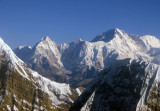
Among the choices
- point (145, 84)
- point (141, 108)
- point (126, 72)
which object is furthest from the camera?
point (126, 72)

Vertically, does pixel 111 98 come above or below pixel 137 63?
below

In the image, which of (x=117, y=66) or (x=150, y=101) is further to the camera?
(x=117, y=66)

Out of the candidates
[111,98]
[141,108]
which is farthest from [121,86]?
[141,108]

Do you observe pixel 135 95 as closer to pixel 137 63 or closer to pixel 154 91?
pixel 154 91

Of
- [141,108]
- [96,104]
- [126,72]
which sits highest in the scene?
[126,72]

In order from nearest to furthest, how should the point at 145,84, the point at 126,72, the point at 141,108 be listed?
the point at 141,108 → the point at 145,84 → the point at 126,72

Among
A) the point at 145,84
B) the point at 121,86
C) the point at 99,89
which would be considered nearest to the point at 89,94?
the point at 99,89
